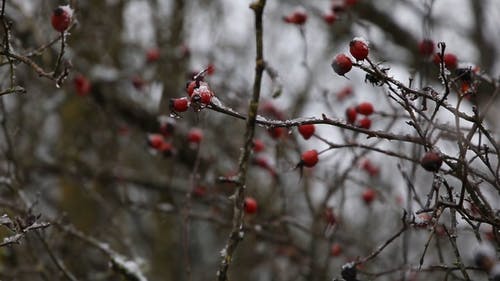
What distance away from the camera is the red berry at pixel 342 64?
5.03 feet

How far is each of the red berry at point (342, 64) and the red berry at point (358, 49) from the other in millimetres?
22

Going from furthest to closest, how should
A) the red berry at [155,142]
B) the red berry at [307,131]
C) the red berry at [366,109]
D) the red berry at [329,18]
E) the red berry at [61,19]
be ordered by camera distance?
the red berry at [329,18] < the red berry at [155,142] < the red berry at [366,109] < the red berry at [307,131] < the red berry at [61,19]

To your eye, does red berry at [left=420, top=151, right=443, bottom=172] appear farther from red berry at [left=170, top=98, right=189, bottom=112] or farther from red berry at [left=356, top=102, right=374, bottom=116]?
red berry at [left=356, top=102, right=374, bottom=116]

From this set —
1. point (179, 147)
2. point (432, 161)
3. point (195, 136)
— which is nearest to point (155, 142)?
point (195, 136)

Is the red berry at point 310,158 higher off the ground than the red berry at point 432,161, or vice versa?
the red berry at point 310,158

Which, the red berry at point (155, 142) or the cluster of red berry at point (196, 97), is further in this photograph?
the red berry at point (155, 142)

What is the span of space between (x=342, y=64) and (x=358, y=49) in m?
0.06

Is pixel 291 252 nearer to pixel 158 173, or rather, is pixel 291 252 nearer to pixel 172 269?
pixel 172 269

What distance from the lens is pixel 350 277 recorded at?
1651 mm

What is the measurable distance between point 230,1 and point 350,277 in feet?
16.5

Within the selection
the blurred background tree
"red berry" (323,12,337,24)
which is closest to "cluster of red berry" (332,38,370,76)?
the blurred background tree

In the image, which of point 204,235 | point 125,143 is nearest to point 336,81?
point 204,235

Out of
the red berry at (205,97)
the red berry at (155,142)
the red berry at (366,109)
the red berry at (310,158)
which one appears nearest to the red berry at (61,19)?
the red berry at (205,97)

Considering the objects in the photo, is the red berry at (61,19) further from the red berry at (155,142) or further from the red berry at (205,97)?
the red berry at (155,142)
